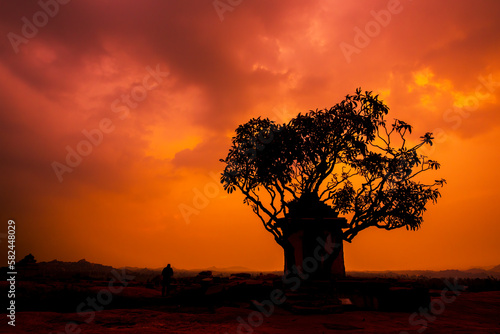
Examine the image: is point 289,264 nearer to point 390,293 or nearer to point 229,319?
point 390,293

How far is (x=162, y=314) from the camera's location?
11.3m

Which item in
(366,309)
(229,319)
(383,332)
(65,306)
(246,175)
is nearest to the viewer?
(383,332)

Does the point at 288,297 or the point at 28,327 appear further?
the point at 288,297

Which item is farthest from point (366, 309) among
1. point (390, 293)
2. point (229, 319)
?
point (229, 319)

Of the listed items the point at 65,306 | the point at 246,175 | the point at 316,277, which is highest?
the point at 246,175

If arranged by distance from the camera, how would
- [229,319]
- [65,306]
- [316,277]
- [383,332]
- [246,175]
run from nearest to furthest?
[383,332], [229,319], [65,306], [316,277], [246,175]

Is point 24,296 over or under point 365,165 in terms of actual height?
under

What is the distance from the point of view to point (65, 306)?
1438 centimetres

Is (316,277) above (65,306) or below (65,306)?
above

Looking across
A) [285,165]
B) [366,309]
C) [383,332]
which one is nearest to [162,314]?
[383,332]

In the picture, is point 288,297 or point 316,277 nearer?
point 288,297

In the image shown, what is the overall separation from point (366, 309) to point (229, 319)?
6.18 m

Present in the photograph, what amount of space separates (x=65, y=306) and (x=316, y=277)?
523 inches

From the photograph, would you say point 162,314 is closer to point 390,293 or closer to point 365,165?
point 390,293
